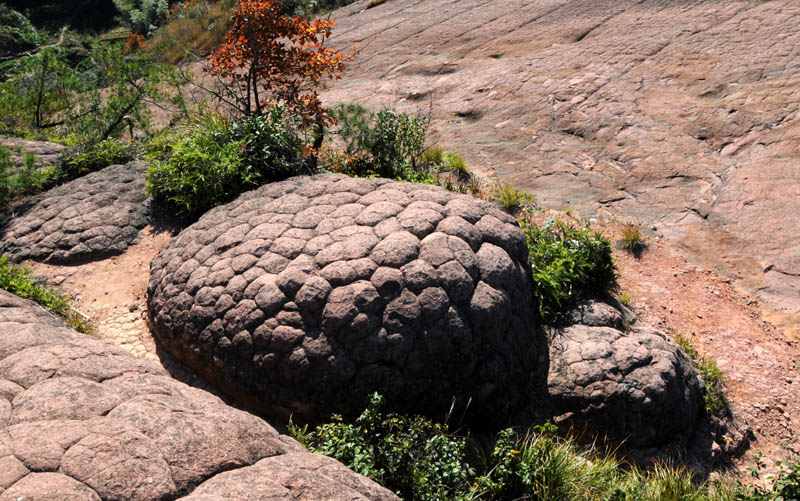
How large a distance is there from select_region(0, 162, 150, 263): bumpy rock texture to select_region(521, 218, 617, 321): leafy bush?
3983 mm

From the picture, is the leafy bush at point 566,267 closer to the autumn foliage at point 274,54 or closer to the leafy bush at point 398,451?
the leafy bush at point 398,451

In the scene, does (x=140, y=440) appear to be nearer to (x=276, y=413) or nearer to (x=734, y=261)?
(x=276, y=413)

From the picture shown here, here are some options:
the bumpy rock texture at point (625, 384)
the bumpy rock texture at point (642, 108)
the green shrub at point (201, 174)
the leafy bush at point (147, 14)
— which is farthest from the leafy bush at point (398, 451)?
the leafy bush at point (147, 14)

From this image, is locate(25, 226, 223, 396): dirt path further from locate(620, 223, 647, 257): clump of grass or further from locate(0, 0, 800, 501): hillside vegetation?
locate(620, 223, 647, 257): clump of grass

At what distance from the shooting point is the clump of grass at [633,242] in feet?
19.3

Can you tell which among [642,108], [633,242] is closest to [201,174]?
[633,242]

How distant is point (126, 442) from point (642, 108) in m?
7.71

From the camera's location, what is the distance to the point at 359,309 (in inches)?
152

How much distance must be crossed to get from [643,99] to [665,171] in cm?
178

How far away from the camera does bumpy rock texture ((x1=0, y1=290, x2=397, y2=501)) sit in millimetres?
2104

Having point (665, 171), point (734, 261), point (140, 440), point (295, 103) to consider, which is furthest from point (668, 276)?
point (140, 440)

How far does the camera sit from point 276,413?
12.9 ft

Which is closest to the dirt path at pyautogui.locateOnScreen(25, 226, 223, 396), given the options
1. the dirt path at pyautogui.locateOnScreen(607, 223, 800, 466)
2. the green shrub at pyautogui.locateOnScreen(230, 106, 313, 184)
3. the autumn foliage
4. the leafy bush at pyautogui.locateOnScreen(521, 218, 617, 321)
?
the green shrub at pyautogui.locateOnScreen(230, 106, 313, 184)

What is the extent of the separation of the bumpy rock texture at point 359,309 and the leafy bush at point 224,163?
2.87 feet
